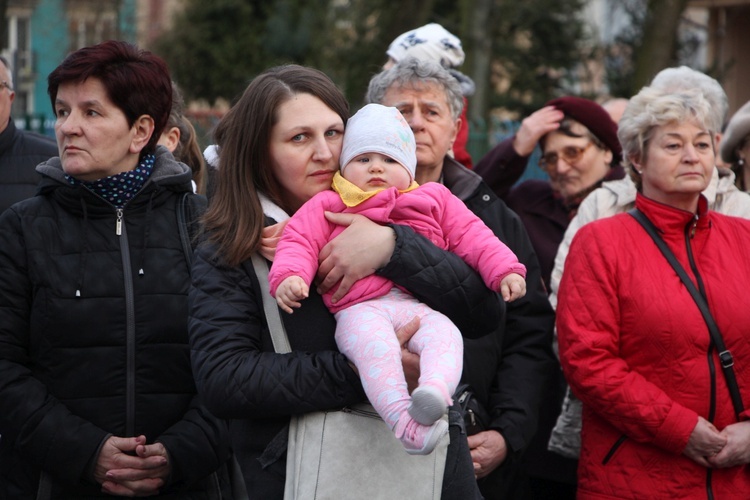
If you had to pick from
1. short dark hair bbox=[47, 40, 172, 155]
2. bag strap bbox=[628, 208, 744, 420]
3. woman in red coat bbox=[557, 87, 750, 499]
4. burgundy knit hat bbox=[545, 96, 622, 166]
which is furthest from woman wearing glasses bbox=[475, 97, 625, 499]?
short dark hair bbox=[47, 40, 172, 155]

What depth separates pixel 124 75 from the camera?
12.6 ft

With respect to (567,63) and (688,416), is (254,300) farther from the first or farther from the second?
(567,63)

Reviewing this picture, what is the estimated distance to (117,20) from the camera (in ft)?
77.2

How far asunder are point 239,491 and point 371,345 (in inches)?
51.6

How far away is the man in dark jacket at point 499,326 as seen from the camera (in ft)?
13.7

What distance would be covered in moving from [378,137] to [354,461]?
38.2 inches

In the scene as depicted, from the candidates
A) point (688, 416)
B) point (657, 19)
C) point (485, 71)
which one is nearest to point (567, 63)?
point (485, 71)

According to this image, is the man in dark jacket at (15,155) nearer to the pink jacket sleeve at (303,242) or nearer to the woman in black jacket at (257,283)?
the woman in black jacket at (257,283)

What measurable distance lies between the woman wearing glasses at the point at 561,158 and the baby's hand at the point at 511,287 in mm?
2414

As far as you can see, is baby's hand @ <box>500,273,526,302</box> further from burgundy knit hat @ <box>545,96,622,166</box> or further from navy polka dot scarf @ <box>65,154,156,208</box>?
burgundy knit hat @ <box>545,96,622,166</box>

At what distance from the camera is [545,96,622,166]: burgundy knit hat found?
5637 millimetres

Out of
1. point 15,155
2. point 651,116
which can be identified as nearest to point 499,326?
point 651,116

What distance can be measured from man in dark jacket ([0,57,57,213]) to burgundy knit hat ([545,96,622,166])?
2579 millimetres

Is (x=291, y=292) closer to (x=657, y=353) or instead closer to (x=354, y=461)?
(x=354, y=461)
